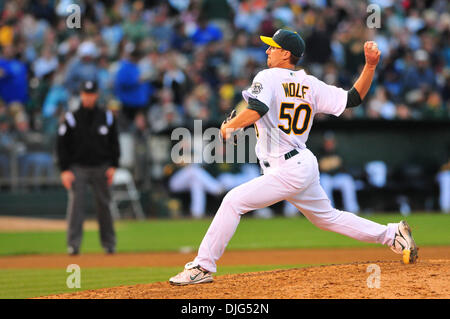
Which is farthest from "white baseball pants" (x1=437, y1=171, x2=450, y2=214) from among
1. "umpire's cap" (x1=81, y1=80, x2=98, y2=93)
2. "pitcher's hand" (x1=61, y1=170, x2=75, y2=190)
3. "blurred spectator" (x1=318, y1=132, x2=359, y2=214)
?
"pitcher's hand" (x1=61, y1=170, x2=75, y2=190)

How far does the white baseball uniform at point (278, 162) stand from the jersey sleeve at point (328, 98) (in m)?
0.02

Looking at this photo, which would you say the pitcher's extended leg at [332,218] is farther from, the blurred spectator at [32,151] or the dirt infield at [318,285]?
the blurred spectator at [32,151]

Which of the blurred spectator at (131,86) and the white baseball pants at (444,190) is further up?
the blurred spectator at (131,86)

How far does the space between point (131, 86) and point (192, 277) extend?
11.2m

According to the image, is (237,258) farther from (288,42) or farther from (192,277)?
(288,42)

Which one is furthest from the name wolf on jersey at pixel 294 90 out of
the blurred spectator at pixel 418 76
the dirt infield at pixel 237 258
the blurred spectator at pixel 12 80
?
the blurred spectator at pixel 418 76

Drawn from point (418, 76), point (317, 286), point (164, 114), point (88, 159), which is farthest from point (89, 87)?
point (418, 76)

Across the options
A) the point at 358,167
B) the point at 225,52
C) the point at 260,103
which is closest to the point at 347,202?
the point at 358,167

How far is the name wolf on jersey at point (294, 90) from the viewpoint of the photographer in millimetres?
6152

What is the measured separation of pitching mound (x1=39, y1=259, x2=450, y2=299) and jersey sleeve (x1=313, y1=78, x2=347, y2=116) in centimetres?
137

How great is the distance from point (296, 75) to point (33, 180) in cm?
1111

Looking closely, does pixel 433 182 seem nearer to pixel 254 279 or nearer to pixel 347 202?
pixel 347 202

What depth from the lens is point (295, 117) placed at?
619 cm

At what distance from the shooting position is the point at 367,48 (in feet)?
21.0
